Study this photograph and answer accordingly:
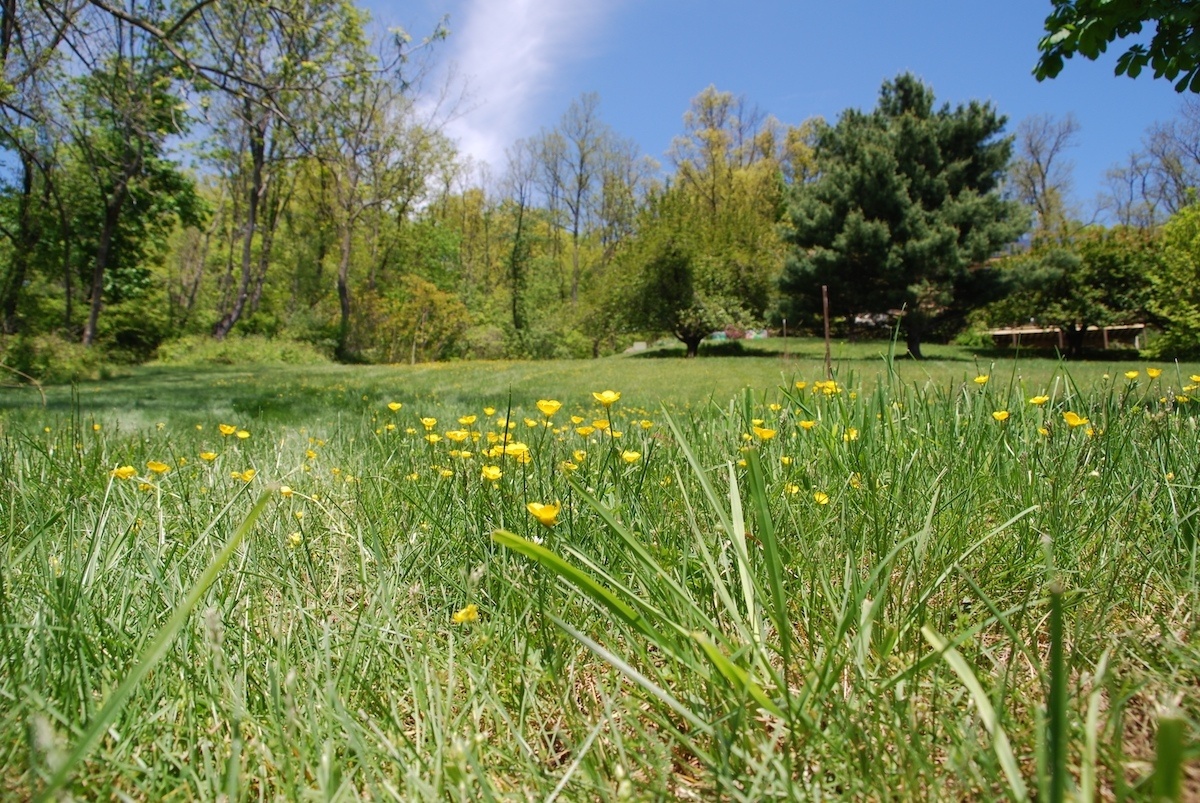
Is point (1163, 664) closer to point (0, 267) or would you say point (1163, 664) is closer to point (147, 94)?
point (147, 94)

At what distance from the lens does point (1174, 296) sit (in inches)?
589

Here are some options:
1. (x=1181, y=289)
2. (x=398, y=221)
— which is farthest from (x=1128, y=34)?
(x=398, y=221)

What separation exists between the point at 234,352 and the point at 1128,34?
2120 cm

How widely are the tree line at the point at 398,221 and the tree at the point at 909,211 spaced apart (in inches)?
2.6

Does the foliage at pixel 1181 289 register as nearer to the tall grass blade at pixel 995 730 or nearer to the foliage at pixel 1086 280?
the foliage at pixel 1086 280

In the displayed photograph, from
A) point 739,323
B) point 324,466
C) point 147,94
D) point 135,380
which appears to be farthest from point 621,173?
point 324,466

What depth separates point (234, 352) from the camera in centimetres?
1941

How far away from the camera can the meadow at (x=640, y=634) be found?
0.68m

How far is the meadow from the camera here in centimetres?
68

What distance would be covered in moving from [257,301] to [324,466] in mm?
28810

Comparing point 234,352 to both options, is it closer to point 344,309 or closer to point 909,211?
point 344,309

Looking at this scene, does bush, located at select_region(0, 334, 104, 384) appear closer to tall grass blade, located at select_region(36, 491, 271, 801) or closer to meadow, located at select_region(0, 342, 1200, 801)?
meadow, located at select_region(0, 342, 1200, 801)

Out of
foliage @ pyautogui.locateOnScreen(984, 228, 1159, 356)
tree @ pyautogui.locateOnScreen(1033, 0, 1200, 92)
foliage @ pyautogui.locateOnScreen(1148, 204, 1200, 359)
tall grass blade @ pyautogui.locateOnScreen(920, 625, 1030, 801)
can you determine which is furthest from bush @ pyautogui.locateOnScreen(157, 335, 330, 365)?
foliage @ pyautogui.locateOnScreen(1148, 204, 1200, 359)

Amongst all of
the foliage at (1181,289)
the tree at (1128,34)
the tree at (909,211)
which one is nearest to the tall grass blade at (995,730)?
the tree at (1128,34)
